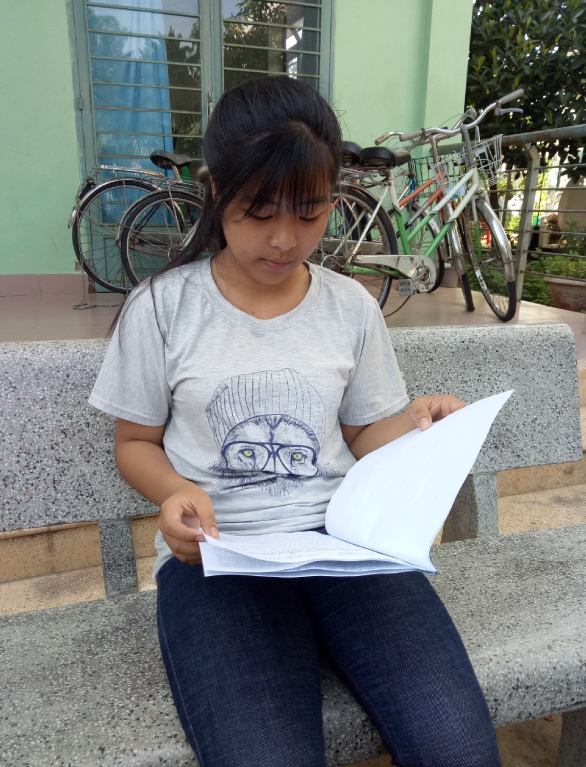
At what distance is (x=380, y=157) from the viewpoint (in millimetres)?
3193

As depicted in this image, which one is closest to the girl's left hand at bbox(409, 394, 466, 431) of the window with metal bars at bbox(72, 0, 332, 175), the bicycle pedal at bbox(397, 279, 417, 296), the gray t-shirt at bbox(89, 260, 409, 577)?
the gray t-shirt at bbox(89, 260, 409, 577)

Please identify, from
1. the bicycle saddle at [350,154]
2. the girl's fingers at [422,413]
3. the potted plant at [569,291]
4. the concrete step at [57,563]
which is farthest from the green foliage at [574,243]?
the girl's fingers at [422,413]

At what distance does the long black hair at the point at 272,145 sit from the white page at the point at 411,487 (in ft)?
1.28

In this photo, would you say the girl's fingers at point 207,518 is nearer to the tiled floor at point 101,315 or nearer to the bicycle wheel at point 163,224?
the tiled floor at point 101,315

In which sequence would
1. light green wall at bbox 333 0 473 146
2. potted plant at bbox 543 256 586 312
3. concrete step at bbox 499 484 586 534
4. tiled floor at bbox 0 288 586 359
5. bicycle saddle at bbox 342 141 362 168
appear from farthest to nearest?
potted plant at bbox 543 256 586 312 < light green wall at bbox 333 0 473 146 < tiled floor at bbox 0 288 586 359 < bicycle saddle at bbox 342 141 362 168 < concrete step at bbox 499 484 586 534

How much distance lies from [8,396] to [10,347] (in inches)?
3.8

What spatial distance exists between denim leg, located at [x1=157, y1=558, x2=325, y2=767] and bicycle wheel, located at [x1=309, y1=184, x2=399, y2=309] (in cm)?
259

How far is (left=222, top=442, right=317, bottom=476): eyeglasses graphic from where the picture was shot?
3.21 ft

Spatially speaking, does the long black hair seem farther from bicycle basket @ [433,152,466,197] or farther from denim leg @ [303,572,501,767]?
bicycle basket @ [433,152,466,197]

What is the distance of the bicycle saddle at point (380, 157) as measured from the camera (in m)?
3.19

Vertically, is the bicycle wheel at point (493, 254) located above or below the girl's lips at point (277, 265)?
below

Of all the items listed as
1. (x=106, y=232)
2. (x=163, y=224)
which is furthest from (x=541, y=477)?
(x=106, y=232)

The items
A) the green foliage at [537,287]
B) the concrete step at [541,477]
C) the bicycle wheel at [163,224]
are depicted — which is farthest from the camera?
the green foliage at [537,287]

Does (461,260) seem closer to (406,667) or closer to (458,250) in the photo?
(458,250)
